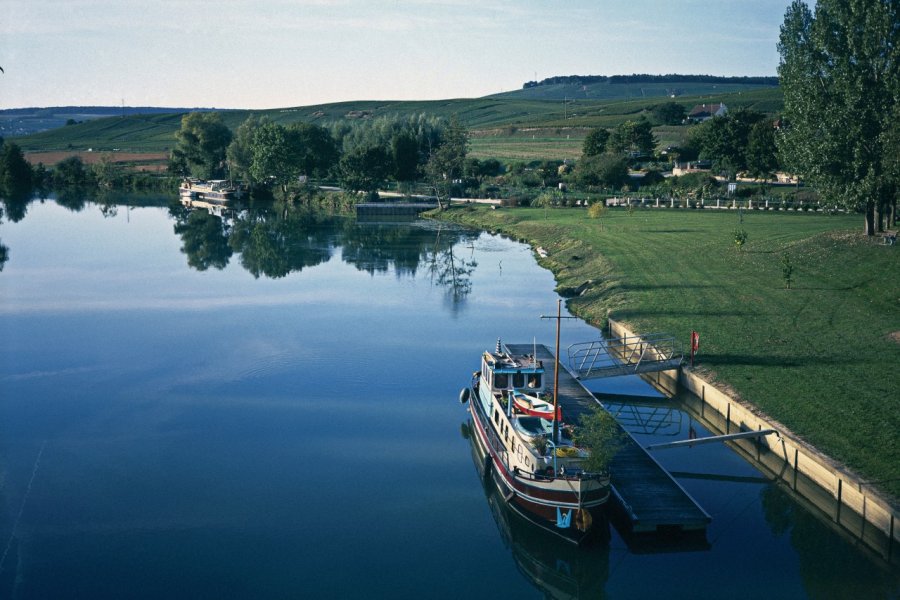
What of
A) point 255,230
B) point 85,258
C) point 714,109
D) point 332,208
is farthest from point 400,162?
point 714,109

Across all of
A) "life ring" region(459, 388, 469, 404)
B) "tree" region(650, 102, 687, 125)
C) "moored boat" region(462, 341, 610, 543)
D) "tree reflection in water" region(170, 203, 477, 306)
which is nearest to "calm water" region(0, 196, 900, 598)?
"life ring" region(459, 388, 469, 404)

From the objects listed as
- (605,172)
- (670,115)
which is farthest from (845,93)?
(670,115)

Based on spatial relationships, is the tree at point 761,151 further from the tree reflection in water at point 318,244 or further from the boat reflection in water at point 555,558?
the boat reflection in water at point 555,558

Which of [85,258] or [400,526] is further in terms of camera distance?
[85,258]

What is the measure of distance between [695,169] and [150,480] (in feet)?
303

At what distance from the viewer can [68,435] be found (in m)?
30.1

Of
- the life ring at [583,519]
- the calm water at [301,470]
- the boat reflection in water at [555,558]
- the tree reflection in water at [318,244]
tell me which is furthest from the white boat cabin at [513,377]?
the tree reflection in water at [318,244]

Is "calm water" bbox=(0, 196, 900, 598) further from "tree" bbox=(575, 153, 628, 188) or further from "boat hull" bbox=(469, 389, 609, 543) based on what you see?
"tree" bbox=(575, 153, 628, 188)

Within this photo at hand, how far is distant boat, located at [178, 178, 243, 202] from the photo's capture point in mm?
129250

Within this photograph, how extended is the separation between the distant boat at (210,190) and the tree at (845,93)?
94.1 metres

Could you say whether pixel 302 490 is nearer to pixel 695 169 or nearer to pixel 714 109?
pixel 695 169

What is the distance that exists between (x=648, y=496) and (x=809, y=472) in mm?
5467

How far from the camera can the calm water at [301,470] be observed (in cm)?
2158

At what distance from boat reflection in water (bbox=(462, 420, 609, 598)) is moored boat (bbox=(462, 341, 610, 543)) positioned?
1.02 ft
